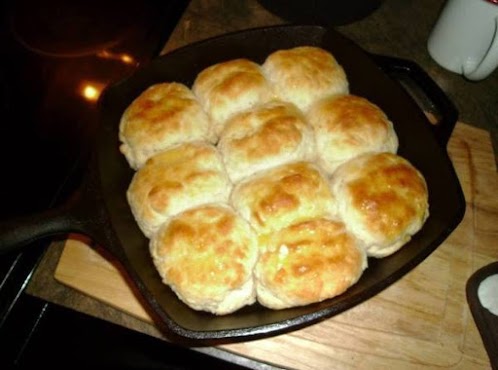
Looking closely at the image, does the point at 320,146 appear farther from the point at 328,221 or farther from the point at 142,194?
the point at 142,194

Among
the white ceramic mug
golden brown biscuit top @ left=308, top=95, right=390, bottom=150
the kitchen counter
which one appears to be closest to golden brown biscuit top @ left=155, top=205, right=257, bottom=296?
golden brown biscuit top @ left=308, top=95, right=390, bottom=150

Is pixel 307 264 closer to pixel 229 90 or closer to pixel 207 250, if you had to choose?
pixel 207 250

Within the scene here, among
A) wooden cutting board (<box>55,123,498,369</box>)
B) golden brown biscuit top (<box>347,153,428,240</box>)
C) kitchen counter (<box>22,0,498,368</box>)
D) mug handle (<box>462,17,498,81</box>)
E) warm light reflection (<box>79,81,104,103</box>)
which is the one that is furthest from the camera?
kitchen counter (<box>22,0,498,368</box>)

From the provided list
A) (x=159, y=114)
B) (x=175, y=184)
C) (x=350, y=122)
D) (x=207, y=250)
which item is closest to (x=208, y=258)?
(x=207, y=250)

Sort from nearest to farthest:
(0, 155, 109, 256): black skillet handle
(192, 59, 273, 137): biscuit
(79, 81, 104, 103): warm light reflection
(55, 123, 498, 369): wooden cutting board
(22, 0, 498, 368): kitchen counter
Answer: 1. (0, 155, 109, 256): black skillet handle
2. (55, 123, 498, 369): wooden cutting board
3. (192, 59, 273, 137): biscuit
4. (79, 81, 104, 103): warm light reflection
5. (22, 0, 498, 368): kitchen counter

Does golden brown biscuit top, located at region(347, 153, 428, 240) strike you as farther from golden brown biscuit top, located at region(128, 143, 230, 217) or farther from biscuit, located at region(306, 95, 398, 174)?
golden brown biscuit top, located at region(128, 143, 230, 217)

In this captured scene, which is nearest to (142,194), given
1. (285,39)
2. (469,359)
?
(285,39)

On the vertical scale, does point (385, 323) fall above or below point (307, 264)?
below
